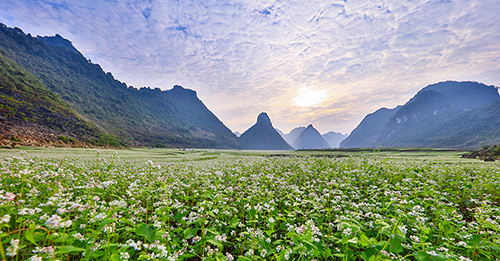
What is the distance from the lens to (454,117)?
151 meters

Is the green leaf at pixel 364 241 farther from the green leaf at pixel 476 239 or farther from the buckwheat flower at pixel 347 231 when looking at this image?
the green leaf at pixel 476 239

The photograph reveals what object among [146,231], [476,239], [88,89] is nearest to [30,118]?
[146,231]

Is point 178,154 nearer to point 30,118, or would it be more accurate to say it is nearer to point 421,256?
point 30,118

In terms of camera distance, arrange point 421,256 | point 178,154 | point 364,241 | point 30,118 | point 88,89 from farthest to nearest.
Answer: point 88,89, point 178,154, point 30,118, point 364,241, point 421,256

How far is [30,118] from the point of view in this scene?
137 ft

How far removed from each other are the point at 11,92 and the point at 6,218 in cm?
8305

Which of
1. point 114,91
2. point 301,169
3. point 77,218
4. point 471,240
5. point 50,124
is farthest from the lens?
point 114,91

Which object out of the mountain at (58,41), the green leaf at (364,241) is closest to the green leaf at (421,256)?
the green leaf at (364,241)

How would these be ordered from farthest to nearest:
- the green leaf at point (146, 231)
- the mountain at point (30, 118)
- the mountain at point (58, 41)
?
Answer: the mountain at point (58, 41), the mountain at point (30, 118), the green leaf at point (146, 231)

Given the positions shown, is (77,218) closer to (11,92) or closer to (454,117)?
(11,92)

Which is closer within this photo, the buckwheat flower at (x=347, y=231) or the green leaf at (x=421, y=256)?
the green leaf at (x=421, y=256)

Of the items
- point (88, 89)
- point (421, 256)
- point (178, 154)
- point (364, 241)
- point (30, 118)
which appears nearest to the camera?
point (421, 256)

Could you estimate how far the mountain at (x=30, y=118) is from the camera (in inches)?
1344

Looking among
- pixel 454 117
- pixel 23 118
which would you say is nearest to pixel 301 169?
pixel 23 118
